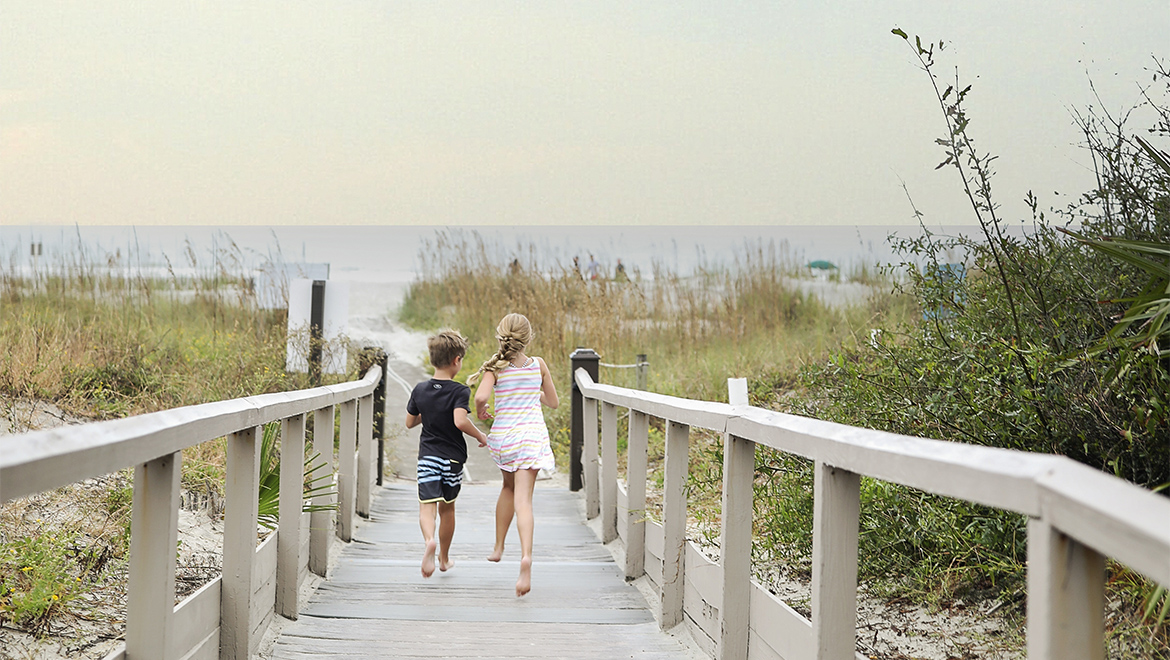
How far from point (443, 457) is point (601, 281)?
7576mm

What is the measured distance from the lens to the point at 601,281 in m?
12.5

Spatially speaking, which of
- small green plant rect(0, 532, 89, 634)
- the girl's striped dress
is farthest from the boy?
small green plant rect(0, 532, 89, 634)

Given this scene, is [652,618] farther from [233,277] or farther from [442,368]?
[233,277]

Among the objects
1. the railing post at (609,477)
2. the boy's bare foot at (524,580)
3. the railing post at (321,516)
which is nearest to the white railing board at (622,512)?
the railing post at (609,477)

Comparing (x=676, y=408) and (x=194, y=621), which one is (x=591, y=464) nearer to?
(x=676, y=408)

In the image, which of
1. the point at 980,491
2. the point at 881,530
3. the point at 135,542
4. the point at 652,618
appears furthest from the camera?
the point at 652,618

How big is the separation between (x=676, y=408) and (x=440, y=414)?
1.81 m

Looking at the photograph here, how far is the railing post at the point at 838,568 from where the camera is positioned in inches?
86.0

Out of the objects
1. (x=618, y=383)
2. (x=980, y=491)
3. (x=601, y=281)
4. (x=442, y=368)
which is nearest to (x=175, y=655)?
(x=980, y=491)

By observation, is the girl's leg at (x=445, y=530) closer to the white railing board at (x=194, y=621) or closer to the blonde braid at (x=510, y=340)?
the blonde braid at (x=510, y=340)

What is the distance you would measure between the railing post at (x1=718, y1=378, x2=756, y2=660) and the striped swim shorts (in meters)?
2.34

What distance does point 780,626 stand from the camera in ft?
8.64

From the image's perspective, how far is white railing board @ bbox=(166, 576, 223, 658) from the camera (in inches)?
99.3

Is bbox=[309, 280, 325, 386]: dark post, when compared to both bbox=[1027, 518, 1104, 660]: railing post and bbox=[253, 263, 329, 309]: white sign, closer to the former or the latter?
bbox=[253, 263, 329, 309]: white sign
